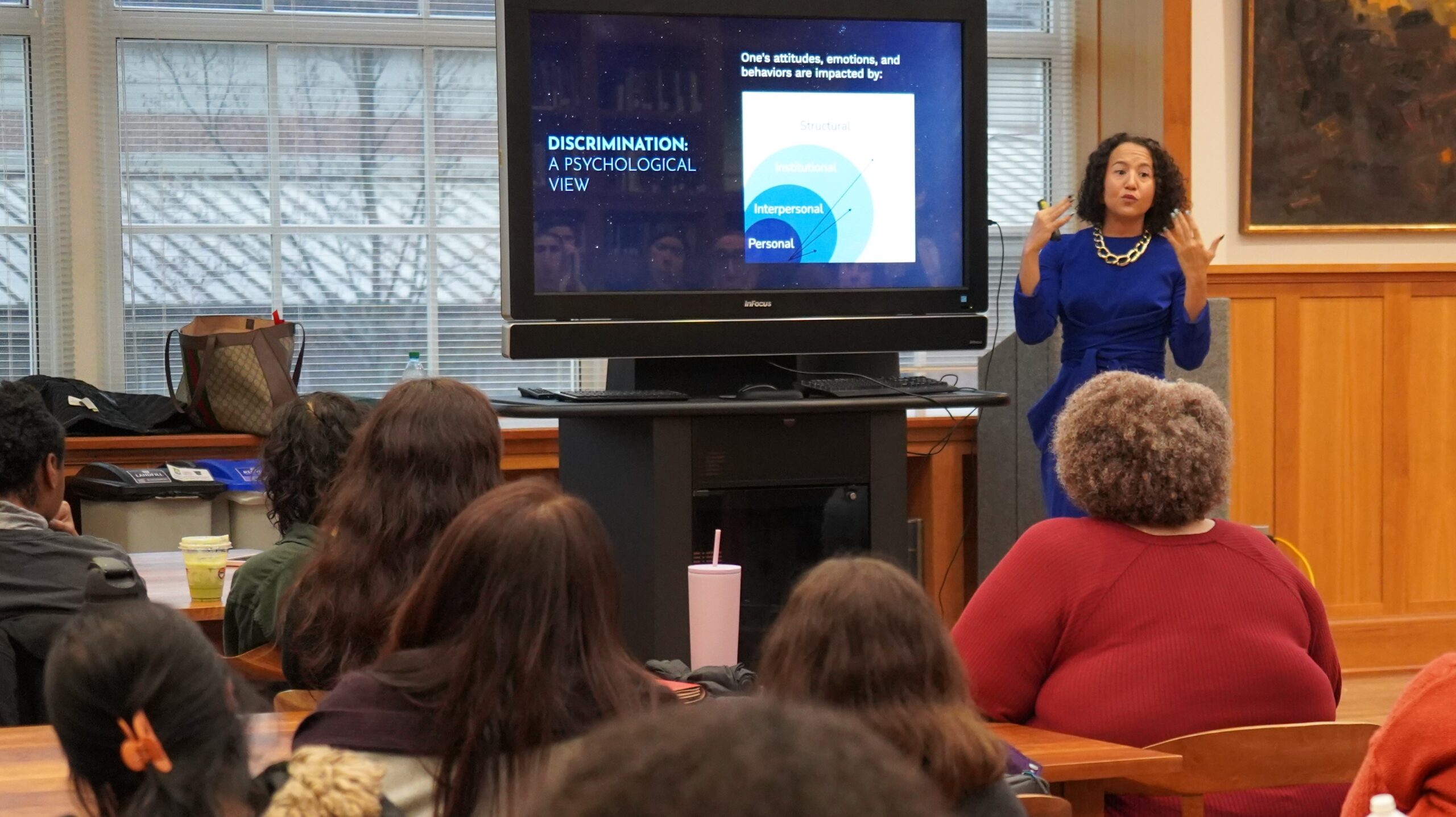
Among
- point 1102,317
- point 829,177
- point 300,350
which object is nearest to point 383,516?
point 829,177

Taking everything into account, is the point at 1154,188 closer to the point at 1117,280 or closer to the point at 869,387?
the point at 1117,280

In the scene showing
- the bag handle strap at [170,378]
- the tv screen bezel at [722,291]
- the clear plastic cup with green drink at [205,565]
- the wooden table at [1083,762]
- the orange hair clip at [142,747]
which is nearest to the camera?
the orange hair clip at [142,747]

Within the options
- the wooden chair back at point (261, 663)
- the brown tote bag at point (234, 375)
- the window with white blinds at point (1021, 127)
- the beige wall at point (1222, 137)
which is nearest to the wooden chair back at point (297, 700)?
the wooden chair back at point (261, 663)

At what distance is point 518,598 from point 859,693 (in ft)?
1.02

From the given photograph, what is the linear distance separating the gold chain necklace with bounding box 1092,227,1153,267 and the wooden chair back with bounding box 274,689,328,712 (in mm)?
2431

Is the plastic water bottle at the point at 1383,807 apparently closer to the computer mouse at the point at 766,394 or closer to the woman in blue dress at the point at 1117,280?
the computer mouse at the point at 766,394

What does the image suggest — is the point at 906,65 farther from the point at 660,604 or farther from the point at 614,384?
the point at 660,604

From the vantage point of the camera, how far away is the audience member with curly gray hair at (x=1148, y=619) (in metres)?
1.80

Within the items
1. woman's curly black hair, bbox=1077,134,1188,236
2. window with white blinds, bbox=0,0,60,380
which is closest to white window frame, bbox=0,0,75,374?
window with white blinds, bbox=0,0,60,380

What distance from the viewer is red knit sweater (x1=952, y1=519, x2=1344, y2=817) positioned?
1798 millimetres

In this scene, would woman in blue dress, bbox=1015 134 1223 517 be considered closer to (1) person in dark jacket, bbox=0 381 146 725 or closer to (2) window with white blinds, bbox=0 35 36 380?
(1) person in dark jacket, bbox=0 381 146 725

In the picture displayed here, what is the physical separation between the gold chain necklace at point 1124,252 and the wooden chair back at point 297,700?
243 cm

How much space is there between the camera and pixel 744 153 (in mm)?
3369

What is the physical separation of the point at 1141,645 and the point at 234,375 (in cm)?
300
